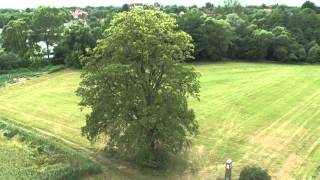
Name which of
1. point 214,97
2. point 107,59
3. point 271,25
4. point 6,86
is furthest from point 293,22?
point 107,59

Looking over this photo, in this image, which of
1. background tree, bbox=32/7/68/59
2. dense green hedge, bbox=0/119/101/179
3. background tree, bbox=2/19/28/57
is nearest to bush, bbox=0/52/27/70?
background tree, bbox=2/19/28/57

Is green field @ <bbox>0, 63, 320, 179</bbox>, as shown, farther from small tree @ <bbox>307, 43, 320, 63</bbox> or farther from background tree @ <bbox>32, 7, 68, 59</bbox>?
small tree @ <bbox>307, 43, 320, 63</bbox>

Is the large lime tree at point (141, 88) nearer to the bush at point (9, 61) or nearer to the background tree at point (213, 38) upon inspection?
the bush at point (9, 61)

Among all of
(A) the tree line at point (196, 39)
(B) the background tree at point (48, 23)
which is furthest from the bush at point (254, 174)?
(B) the background tree at point (48, 23)

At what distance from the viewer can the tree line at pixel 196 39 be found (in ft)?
225

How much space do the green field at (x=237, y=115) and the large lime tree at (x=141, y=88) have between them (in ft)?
7.66

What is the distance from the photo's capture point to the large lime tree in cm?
3006

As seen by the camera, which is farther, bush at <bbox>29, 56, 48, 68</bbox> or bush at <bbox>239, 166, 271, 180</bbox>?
bush at <bbox>29, 56, 48, 68</bbox>

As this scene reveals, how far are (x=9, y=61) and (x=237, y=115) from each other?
34744 millimetres

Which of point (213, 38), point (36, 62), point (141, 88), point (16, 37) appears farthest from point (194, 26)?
point (141, 88)

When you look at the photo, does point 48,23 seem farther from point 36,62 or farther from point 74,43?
point 36,62

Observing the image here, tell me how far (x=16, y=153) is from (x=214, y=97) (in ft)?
73.8

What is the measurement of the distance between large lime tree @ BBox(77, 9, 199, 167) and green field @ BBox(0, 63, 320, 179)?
2.34m

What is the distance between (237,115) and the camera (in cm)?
4372
